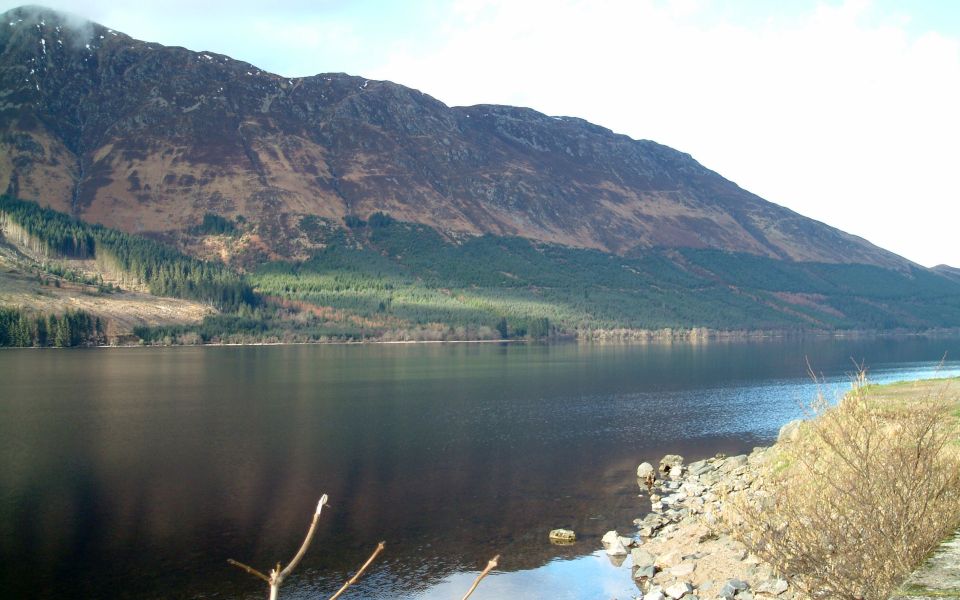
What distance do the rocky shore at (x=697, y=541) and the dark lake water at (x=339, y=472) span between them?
1.05m

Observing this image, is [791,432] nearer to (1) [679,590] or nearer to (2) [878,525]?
(1) [679,590]

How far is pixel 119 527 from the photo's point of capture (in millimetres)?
29016

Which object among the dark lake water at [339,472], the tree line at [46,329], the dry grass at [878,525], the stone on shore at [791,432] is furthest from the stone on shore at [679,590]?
the tree line at [46,329]

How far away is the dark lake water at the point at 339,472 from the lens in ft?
80.6

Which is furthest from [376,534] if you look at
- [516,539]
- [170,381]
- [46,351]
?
[46,351]

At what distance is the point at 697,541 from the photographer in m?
24.8

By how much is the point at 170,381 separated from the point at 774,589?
246 feet

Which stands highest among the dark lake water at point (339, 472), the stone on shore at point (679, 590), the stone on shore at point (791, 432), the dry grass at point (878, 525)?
the dry grass at point (878, 525)

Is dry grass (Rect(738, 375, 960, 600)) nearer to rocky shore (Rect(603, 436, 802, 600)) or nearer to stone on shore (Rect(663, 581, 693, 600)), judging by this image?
rocky shore (Rect(603, 436, 802, 600))

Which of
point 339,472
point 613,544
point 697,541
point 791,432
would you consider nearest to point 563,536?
point 613,544

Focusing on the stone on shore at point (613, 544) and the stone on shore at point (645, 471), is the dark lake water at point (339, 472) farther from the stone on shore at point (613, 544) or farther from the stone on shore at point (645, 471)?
the stone on shore at point (645, 471)

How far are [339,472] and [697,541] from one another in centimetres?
1977

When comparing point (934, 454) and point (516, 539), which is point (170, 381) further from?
point (934, 454)

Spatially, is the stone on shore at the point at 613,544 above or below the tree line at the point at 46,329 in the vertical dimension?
below
